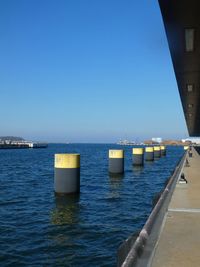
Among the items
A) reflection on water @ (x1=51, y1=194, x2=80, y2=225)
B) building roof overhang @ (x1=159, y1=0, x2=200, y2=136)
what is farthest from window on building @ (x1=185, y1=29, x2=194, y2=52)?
reflection on water @ (x1=51, y1=194, x2=80, y2=225)

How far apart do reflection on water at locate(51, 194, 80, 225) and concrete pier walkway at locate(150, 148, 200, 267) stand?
13.1 feet

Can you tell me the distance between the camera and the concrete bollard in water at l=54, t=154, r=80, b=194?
48.6ft

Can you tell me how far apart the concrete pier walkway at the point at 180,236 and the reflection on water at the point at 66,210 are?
158 inches

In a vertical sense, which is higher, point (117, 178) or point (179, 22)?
point (179, 22)

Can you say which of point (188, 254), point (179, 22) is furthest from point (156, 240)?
point (179, 22)

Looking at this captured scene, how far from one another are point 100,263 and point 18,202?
25.7 ft

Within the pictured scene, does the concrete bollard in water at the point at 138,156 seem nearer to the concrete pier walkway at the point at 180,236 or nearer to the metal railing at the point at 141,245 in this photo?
the concrete pier walkway at the point at 180,236

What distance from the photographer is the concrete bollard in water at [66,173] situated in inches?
583

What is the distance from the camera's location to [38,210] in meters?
12.9

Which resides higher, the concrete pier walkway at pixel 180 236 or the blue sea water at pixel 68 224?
the concrete pier walkway at pixel 180 236

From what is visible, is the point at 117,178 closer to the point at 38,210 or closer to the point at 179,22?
the point at 38,210

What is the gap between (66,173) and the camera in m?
14.8

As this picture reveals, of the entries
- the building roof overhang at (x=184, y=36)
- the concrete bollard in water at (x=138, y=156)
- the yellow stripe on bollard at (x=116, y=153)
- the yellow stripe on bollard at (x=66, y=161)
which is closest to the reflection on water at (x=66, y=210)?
the yellow stripe on bollard at (x=66, y=161)

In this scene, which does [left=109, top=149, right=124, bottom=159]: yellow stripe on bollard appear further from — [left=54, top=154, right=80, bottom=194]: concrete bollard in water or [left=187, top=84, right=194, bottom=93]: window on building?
[left=54, top=154, right=80, bottom=194]: concrete bollard in water
